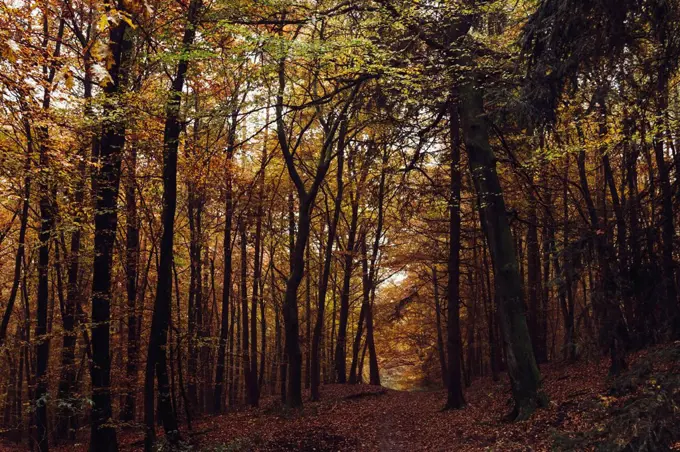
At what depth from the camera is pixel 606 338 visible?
707 centimetres

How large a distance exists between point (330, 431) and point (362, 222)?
13.9 metres

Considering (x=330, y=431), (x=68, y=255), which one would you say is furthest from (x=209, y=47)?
(x=330, y=431)

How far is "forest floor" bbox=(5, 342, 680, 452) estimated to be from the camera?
4668 millimetres

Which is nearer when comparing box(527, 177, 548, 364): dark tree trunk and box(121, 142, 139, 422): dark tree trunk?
box(121, 142, 139, 422): dark tree trunk

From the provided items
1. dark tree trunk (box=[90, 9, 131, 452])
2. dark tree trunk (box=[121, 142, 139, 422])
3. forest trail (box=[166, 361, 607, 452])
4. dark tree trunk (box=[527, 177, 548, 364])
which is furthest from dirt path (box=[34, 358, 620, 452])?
dark tree trunk (box=[90, 9, 131, 452])

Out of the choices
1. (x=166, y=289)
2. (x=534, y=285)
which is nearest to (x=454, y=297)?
(x=534, y=285)

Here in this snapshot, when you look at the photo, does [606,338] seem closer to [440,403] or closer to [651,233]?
[651,233]

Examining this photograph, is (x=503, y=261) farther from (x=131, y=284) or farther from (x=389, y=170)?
(x=131, y=284)

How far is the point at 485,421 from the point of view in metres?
10.7

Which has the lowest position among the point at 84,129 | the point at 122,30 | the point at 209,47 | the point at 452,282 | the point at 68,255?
the point at 452,282

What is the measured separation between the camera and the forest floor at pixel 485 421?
467cm

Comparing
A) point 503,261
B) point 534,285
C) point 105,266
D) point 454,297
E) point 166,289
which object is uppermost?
point 105,266

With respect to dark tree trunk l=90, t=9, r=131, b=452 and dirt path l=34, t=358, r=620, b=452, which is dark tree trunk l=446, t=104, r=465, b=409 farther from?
dark tree trunk l=90, t=9, r=131, b=452

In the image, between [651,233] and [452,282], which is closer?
[651,233]
